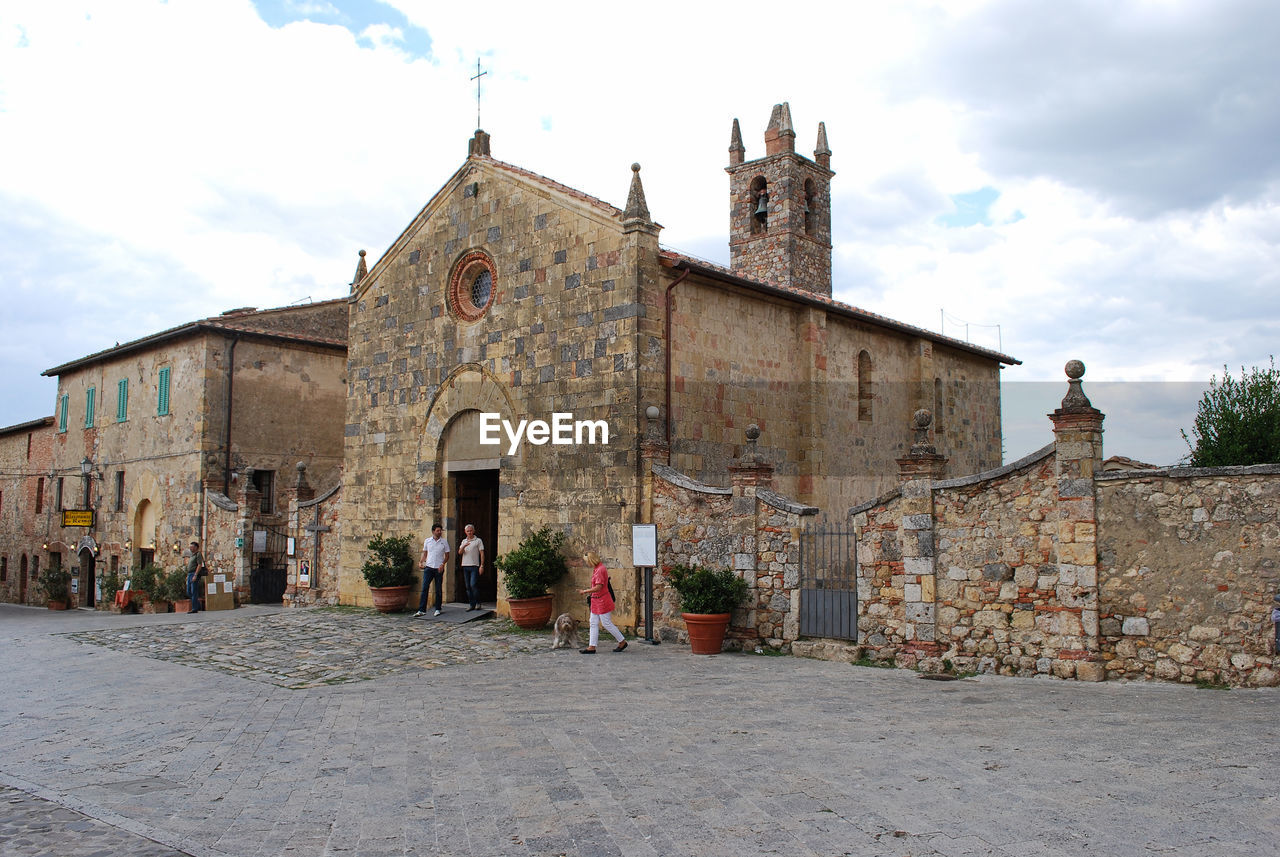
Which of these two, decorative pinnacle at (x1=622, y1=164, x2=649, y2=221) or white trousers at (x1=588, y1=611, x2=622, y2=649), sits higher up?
decorative pinnacle at (x1=622, y1=164, x2=649, y2=221)

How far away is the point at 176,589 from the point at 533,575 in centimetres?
1208

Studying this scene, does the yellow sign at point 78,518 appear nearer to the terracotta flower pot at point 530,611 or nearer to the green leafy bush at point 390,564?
the green leafy bush at point 390,564

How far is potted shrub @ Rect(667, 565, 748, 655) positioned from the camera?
39.9 feet

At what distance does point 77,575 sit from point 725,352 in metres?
23.3

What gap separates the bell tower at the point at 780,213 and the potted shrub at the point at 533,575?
452 inches

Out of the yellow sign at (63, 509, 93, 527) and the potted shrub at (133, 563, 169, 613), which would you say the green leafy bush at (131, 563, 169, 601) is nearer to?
the potted shrub at (133, 563, 169, 613)

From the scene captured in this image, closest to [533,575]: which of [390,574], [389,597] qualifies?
[390,574]

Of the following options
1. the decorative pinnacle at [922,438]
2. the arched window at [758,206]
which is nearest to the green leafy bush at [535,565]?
the decorative pinnacle at [922,438]

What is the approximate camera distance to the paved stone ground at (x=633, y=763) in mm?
5367

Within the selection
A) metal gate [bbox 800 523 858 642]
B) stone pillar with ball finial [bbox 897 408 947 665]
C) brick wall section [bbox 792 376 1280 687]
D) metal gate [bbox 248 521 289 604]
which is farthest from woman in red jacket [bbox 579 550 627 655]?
metal gate [bbox 248 521 289 604]

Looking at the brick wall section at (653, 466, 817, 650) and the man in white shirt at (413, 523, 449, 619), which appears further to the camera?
the man in white shirt at (413, 523, 449, 619)

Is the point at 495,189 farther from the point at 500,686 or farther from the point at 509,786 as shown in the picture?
the point at 509,786

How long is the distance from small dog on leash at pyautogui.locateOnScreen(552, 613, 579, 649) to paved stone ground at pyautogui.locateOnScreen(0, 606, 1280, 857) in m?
1.49

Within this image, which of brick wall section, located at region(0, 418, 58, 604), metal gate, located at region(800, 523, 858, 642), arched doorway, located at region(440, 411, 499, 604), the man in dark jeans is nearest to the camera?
metal gate, located at region(800, 523, 858, 642)
